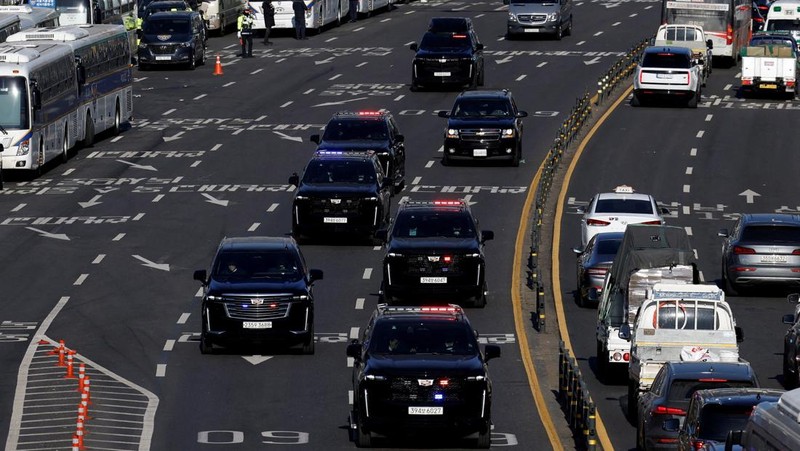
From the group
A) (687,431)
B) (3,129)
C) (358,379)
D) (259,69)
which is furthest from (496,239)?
(259,69)

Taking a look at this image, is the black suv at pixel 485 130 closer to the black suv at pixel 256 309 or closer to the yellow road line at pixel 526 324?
the yellow road line at pixel 526 324

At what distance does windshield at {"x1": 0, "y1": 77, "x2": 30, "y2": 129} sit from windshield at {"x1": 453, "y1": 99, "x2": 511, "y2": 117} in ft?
37.2

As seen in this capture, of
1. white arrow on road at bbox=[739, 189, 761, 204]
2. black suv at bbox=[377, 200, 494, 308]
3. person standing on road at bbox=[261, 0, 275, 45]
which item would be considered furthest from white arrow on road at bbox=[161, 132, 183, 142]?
black suv at bbox=[377, 200, 494, 308]

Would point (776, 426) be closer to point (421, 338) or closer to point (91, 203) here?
point (421, 338)

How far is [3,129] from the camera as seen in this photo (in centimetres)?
5003

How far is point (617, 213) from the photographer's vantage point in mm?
40562

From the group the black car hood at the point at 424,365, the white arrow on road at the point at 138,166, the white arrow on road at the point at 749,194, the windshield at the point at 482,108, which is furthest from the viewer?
the white arrow on road at the point at 138,166

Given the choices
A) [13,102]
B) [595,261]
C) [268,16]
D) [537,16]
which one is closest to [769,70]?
[537,16]

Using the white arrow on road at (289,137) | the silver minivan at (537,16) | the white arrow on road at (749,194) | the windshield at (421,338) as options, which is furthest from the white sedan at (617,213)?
the silver minivan at (537,16)

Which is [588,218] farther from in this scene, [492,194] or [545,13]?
[545,13]

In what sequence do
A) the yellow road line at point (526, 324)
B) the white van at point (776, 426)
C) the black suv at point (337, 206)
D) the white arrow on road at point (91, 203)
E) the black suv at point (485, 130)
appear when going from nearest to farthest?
the white van at point (776, 426) < the yellow road line at point (526, 324) < the black suv at point (337, 206) < the white arrow on road at point (91, 203) < the black suv at point (485, 130)

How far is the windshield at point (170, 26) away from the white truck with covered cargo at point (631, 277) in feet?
129

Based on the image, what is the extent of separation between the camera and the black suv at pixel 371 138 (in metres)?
47.0

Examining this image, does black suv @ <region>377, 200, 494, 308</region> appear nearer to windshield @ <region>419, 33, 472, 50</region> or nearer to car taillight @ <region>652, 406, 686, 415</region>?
car taillight @ <region>652, 406, 686, 415</region>
